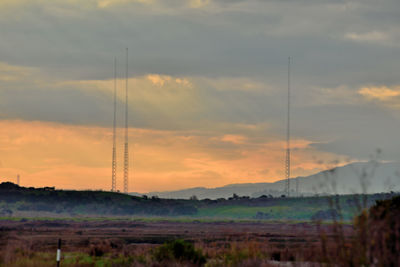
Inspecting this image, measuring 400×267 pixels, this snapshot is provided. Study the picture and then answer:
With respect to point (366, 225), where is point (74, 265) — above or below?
below

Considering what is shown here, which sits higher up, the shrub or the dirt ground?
the shrub

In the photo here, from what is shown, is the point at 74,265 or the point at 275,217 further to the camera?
the point at 275,217

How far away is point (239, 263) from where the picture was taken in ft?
83.9

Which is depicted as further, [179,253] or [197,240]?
[197,240]

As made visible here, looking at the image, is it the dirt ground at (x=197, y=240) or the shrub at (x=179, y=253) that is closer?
the dirt ground at (x=197, y=240)

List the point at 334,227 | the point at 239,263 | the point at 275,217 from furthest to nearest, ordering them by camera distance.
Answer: the point at 275,217 < the point at 239,263 < the point at 334,227

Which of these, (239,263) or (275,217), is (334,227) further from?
(275,217)

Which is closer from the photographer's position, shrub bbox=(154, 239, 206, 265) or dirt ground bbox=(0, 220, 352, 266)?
dirt ground bbox=(0, 220, 352, 266)

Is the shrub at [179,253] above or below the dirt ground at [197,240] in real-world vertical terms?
above

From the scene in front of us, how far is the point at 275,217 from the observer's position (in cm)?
18888

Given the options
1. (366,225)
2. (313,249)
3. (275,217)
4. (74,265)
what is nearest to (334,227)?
(366,225)

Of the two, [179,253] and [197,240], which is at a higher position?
[179,253]

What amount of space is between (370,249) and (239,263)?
9587 mm

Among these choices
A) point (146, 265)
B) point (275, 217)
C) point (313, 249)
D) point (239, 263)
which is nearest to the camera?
point (313, 249)
